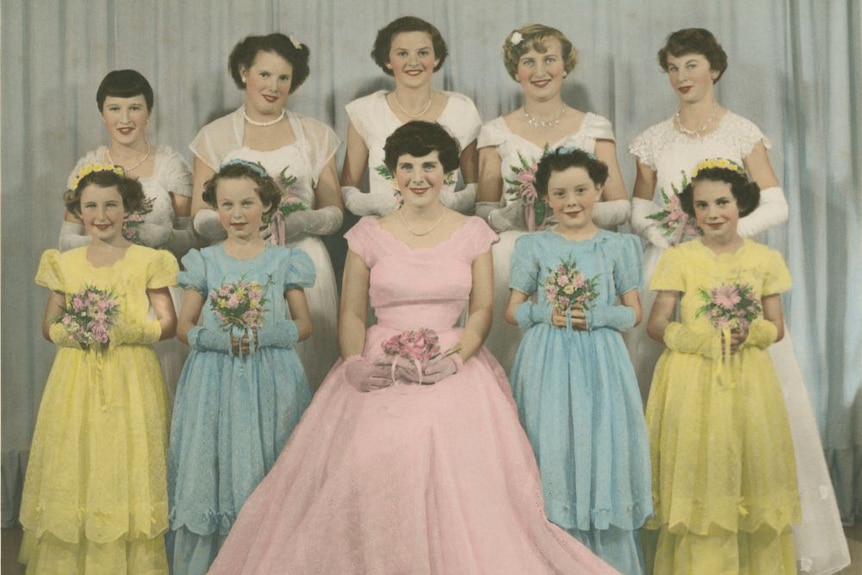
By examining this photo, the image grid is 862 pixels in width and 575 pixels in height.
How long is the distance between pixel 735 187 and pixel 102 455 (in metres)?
2.25

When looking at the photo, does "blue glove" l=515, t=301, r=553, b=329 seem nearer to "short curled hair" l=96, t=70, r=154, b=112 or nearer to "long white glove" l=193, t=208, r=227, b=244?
"long white glove" l=193, t=208, r=227, b=244

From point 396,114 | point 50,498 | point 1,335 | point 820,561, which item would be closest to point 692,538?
point 820,561

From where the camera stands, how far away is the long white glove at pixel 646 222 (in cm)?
369

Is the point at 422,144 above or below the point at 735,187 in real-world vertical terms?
above

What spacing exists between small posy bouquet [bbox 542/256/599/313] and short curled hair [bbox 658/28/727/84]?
2.87 ft

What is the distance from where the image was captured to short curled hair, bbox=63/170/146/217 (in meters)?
3.63

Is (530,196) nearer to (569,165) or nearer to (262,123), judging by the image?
(569,165)

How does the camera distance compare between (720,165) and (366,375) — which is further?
(720,165)

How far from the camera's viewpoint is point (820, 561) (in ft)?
11.8

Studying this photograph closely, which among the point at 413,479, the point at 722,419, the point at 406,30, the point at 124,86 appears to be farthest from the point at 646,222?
the point at 124,86

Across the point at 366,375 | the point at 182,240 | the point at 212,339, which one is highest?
the point at 182,240

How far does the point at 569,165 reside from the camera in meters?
3.58

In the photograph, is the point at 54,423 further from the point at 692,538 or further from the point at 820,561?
the point at 820,561

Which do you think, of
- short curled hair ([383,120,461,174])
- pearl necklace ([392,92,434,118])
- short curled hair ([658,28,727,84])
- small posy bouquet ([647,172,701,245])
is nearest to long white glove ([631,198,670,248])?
small posy bouquet ([647,172,701,245])
